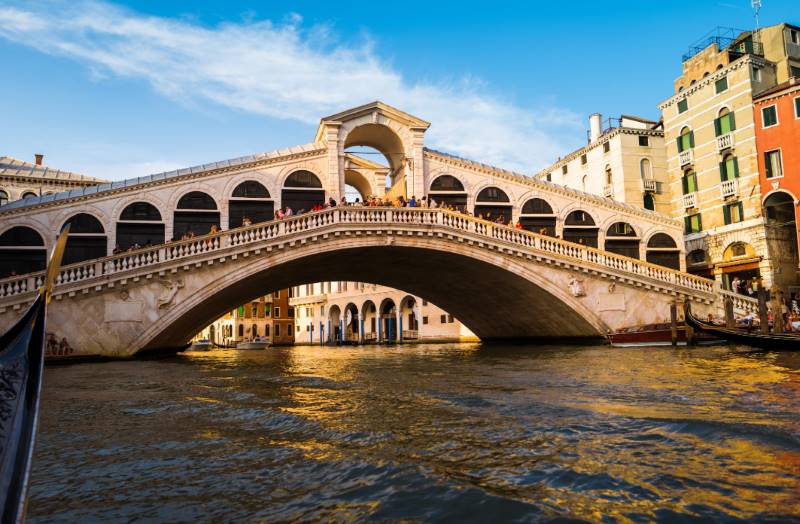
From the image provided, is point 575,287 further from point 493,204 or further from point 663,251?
point 663,251

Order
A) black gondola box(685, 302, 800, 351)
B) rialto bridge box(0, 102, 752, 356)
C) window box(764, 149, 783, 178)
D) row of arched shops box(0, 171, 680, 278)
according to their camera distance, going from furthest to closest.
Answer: window box(764, 149, 783, 178), row of arched shops box(0, 171, 680, 278), rialto bridge box(0, 102, 752, 356), black gondola box(685, 302, 800, 351)

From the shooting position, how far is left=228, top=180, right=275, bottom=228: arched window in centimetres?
2211

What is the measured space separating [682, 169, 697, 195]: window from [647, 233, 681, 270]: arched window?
364cm

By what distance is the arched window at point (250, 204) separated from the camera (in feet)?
72.5

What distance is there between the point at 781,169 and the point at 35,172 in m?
34.4

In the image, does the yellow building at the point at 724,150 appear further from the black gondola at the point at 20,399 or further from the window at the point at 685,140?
the black gondola at the point at 20,399

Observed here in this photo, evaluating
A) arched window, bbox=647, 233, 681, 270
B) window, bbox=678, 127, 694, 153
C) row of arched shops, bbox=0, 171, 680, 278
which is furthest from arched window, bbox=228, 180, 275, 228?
window, bbox=678, 127, 694, 153

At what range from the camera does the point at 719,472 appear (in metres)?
3.94

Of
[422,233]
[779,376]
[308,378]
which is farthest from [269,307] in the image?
[779,376]

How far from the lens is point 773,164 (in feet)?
78.5

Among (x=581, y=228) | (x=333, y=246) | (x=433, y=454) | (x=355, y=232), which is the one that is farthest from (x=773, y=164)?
(x=433, y=454)

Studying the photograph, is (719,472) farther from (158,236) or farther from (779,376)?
(158,236)

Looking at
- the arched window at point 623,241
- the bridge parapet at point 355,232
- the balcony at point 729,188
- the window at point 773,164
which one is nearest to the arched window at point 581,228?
the arched window at point 623,241

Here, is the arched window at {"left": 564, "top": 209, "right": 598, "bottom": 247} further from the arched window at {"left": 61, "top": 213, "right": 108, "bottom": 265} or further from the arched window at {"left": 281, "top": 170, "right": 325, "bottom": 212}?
the arched window at {"left": 61, "top": 213, "right": 108, "bottom": 265}
